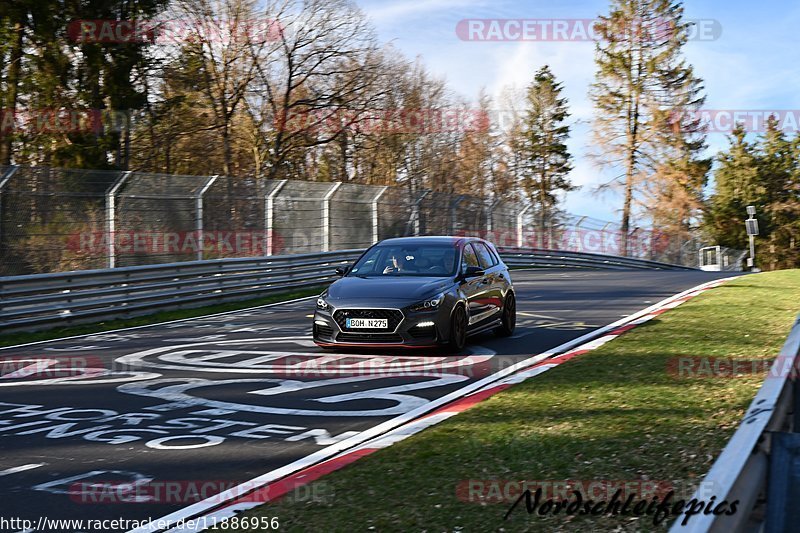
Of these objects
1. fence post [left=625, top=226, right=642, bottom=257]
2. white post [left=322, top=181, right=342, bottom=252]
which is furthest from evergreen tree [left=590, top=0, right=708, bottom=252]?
white post [left=322, top=181, right=342, bottom=252]

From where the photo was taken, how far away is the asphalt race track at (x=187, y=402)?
6.03 m

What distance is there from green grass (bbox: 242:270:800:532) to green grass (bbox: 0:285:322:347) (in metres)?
9.01

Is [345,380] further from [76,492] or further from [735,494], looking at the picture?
[735,494]

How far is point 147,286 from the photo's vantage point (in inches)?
718

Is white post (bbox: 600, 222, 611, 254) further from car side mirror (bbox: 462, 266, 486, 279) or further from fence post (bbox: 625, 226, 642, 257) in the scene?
car side mirror (bbox: 462, 266, 486, 279)

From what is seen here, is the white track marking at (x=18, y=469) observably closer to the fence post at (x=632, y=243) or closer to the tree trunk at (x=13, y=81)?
the tree trunk at (x=13, y=81)

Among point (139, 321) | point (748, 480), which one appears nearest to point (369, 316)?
point (139, 321)

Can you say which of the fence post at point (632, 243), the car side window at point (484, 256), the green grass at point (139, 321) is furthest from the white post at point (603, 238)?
the car side window at point (484, 256)

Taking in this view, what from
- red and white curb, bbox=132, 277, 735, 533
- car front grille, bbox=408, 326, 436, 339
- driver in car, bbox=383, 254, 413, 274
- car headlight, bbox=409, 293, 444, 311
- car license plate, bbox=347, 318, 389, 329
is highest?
driver in car, bbox=383, 254, 413, 274

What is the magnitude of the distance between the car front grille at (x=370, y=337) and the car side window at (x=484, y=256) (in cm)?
267

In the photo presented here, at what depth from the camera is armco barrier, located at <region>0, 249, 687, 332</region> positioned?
1568 cm

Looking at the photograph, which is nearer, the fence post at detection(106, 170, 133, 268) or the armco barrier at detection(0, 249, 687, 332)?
the armco barrier at detection(0, 249, 687, 332)

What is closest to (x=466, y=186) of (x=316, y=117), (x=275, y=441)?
(x=316, y=117)

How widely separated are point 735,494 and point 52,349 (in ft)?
37.7
